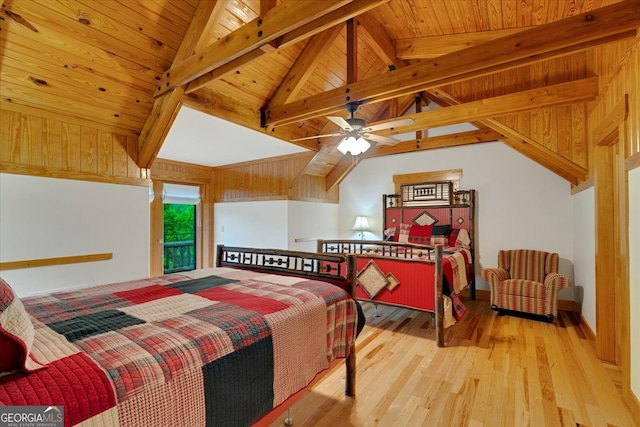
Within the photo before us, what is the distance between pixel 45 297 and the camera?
1.64 m

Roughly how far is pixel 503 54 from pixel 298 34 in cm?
161

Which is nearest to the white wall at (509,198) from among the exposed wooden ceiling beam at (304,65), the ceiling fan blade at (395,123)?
the ceiling fan blade at (395,123)

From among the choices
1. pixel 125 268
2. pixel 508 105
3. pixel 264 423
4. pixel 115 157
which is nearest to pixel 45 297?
pixel 264 423

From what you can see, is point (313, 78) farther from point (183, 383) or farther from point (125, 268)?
point (183, 383)

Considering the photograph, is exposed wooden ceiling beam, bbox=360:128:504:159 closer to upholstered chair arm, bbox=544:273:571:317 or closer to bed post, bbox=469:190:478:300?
bed post, bbox=469:190:478:300

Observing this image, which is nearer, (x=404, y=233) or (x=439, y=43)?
(x=439, y=43)

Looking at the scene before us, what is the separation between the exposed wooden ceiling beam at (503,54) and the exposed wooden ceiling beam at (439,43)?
2.65 ft

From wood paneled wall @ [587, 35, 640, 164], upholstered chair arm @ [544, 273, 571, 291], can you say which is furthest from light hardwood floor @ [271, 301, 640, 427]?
wood paneled wall @ [587, 35, 640, 164]

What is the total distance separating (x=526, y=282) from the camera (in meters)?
3.71

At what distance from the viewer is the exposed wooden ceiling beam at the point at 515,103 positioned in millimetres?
2797

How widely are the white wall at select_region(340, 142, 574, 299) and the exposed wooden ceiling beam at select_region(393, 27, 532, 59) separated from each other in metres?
2.02

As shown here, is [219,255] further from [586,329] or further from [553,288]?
[586,329]

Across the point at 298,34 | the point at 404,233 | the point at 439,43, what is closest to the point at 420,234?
the point at 404,233

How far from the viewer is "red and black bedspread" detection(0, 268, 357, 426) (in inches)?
33.8
